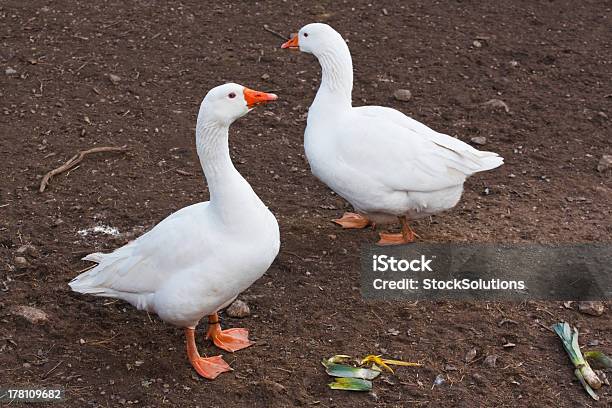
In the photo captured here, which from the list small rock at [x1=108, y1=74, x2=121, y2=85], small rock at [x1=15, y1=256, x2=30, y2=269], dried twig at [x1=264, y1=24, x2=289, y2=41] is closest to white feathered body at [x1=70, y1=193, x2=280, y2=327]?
small rock at [x1=15, y1=256, x2=30, y2=269]

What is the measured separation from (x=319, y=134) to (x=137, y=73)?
267cm

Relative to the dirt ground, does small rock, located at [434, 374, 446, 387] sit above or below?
below

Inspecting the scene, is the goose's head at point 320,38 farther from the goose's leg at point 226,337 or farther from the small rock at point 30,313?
the small rock at point 30,313

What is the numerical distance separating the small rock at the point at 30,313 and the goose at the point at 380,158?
1969 mm

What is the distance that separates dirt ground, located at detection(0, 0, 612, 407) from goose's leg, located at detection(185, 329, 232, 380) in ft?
0.20

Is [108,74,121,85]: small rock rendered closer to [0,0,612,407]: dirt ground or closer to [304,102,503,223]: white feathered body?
[0,0,612,407]: dirt ground

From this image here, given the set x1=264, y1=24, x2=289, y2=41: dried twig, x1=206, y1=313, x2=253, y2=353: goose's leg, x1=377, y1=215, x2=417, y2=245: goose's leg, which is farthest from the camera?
x1=264, y1=24, x2=289, y2=41: dried twig

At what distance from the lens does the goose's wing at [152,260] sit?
4254mm

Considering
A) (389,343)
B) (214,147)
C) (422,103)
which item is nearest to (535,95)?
→ (422,103)

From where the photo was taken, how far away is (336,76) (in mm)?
5648

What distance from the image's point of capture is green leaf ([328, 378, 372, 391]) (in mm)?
4262
